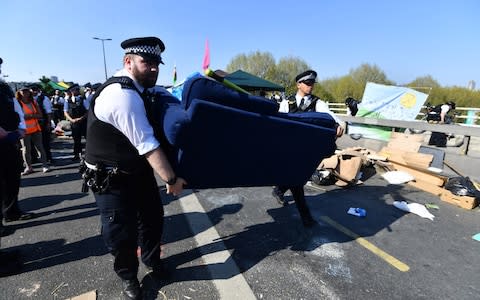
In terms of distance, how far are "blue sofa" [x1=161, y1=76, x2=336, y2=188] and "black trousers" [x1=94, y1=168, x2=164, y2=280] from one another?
0.37 m

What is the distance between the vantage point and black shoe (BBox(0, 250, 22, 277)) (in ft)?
8.43

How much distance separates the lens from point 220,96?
2150 millimetres

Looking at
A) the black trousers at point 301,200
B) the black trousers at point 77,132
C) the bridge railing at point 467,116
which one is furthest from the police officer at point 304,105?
the bridge railing at point 467,116

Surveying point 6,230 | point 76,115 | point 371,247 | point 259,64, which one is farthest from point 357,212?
point 259,64

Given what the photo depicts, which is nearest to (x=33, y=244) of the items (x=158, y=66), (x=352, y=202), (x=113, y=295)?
(x=113, y=295)

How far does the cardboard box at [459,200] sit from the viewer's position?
4372 millimetres

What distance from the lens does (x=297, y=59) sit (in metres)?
50.9

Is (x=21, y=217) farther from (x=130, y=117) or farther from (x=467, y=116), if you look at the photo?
(x=467, y=116)

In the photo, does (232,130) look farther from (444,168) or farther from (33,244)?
(444,168)

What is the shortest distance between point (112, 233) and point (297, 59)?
52.9 m

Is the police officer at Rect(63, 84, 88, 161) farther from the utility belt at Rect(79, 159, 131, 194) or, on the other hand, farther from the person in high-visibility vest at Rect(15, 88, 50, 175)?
the utility belt at Rect(79, 159, 131, 194)

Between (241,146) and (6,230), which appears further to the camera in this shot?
(6,230)

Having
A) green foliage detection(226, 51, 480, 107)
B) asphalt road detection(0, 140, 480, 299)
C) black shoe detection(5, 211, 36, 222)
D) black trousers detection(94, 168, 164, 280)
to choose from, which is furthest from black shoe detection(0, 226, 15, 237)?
green foliage detection(226, 51, 480, 107)

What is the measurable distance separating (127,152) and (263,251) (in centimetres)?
182
